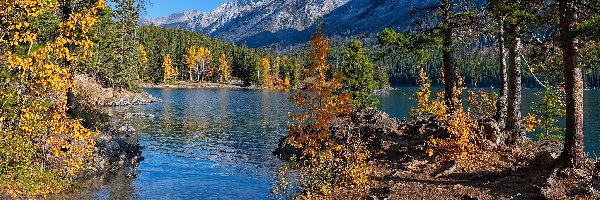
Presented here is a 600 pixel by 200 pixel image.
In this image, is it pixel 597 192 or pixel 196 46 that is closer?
pixel 597 192

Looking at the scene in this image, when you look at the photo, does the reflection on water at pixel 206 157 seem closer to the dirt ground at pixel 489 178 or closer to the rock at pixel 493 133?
the dirt ground at pixel 489 178

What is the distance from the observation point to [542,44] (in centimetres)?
1498

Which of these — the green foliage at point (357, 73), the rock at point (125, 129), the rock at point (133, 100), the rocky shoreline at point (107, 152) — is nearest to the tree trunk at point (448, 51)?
the rocky shoreline at point (107, 152)

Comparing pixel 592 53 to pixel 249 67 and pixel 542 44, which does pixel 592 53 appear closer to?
pixel 542 44

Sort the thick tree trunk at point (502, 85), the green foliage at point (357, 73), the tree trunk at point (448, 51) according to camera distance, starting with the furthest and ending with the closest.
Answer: the green foliage at point (357, 73) < the tree trunk at point (448, 51) < the thick tree trunk at point (502, 85)

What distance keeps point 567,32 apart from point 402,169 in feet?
26.3

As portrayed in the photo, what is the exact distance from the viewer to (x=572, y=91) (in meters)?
13.1

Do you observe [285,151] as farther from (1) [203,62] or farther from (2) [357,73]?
(1) [203,62]

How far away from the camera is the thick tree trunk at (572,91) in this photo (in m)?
13.0

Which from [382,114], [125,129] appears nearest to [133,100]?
[125,129]

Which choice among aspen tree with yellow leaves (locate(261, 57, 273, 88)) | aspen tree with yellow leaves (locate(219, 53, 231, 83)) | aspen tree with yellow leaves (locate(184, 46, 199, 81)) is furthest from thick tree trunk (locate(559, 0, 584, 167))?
aspen tree with yellow leaves (locate(219, 53, 231, 83))

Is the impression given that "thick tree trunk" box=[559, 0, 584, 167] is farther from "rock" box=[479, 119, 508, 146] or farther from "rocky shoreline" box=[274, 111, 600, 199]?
"rock" box=[479, 119, 508, 146]

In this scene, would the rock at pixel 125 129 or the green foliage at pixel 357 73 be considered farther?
the green foliage at pixel 357 73

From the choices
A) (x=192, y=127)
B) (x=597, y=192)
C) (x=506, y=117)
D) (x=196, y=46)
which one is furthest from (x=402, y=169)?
Answer: (x=196, y=46)
